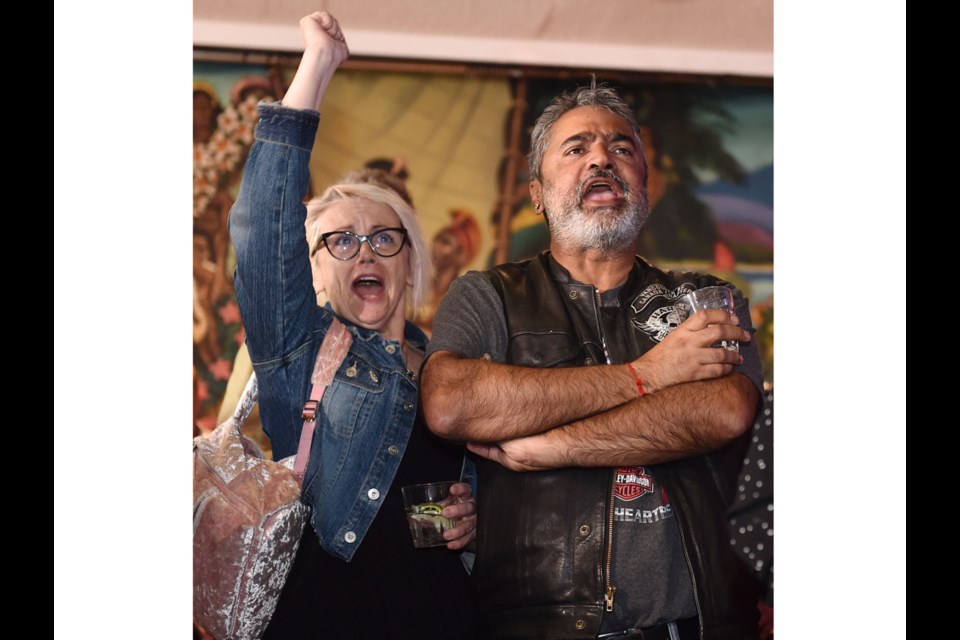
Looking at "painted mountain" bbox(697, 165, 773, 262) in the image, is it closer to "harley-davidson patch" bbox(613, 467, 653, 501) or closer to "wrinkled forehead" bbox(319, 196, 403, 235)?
"harley-davidson patch" bbox(613, 467, 653, 501)

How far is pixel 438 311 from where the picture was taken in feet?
9.20

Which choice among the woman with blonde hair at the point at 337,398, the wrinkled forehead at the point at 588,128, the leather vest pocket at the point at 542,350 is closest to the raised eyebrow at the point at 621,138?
the wrinkled forehead at the point at 588,128

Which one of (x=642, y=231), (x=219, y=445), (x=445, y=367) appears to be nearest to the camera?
(x=445, y=367)

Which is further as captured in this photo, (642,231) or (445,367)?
(642,231)

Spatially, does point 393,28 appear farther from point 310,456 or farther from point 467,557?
point 467,557

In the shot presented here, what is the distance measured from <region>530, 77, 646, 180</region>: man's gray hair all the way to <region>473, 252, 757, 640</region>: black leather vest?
406 mm

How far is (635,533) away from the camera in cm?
261

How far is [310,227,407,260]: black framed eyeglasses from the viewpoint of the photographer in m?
2.86

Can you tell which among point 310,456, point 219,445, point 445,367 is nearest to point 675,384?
point 445,367

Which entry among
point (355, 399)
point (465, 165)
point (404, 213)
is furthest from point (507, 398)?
point (465, 165)

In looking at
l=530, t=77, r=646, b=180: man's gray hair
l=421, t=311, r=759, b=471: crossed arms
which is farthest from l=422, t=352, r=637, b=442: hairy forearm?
l=530, t=77, r=646, b=180: man's gray hair
